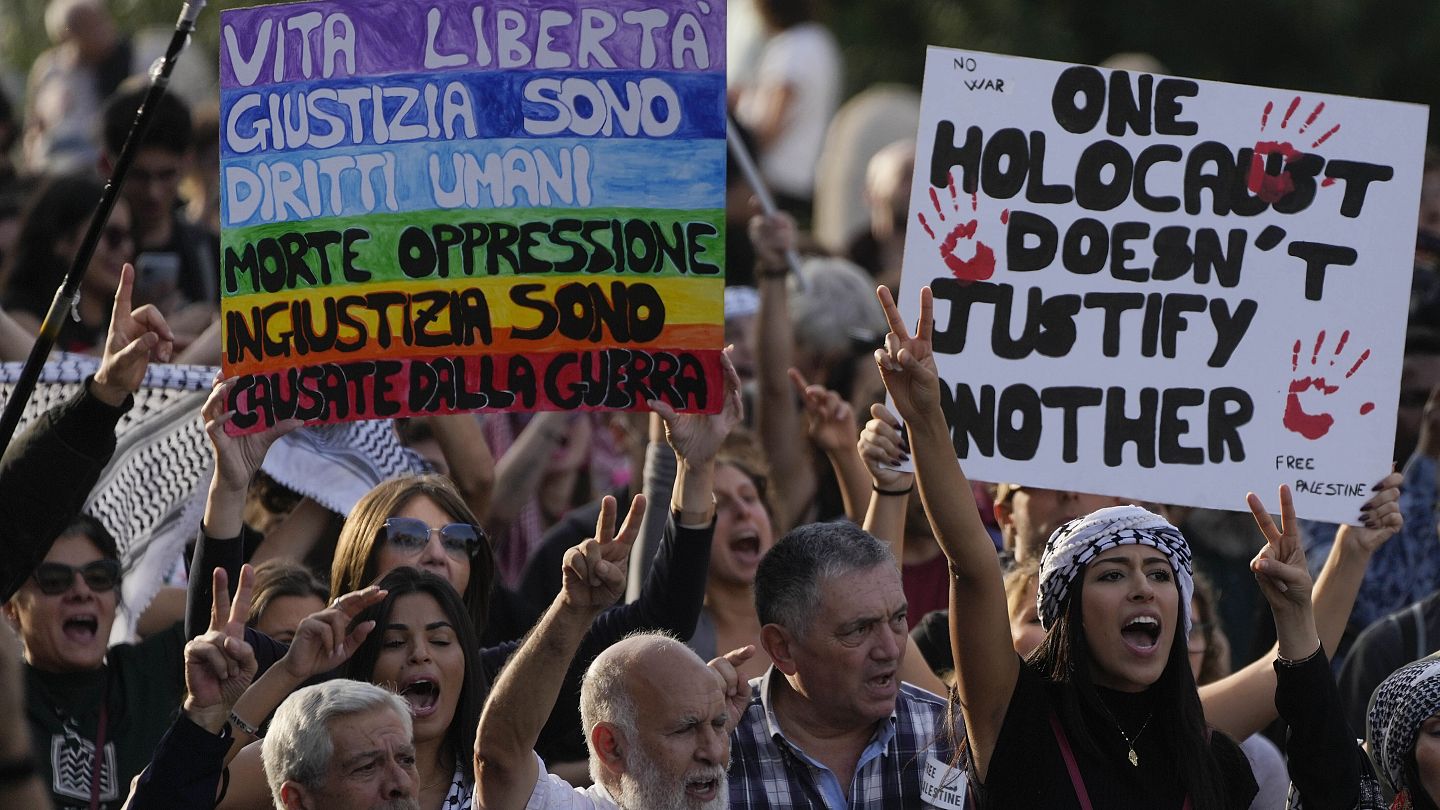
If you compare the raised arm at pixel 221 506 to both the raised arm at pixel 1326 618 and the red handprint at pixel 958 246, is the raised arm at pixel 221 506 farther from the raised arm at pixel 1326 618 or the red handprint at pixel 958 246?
the raised arm at pixel 1326 618

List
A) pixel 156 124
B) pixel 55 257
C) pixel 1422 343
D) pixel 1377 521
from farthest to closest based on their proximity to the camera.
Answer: pixel 156 124
pixel 1422 343
pixel 55 257
pixel 1377 521

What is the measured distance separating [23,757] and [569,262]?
298 cm

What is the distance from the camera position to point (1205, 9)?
56.0 feet

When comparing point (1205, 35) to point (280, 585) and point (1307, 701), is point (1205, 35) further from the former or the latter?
point (1307, 701)

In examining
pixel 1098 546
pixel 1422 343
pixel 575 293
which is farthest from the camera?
pixel 1422 343

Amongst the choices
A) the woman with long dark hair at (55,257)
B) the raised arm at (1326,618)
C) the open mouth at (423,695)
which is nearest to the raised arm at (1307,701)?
the raised arm at (1326,618)

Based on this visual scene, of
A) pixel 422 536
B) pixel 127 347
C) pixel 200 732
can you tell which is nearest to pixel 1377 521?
pixel 422 536

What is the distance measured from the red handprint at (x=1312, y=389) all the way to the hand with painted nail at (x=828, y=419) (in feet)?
4.01

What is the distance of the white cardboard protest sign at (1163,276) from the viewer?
5.75 m

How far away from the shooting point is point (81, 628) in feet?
18.8

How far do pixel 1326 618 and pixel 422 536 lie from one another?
2.25 m

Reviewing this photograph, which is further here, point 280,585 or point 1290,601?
point 280,585

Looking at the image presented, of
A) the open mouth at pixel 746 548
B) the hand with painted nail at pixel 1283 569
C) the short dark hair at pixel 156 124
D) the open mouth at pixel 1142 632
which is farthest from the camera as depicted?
the short dark hair at pixel 156 124

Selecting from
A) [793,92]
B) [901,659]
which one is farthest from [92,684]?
[793,92]
